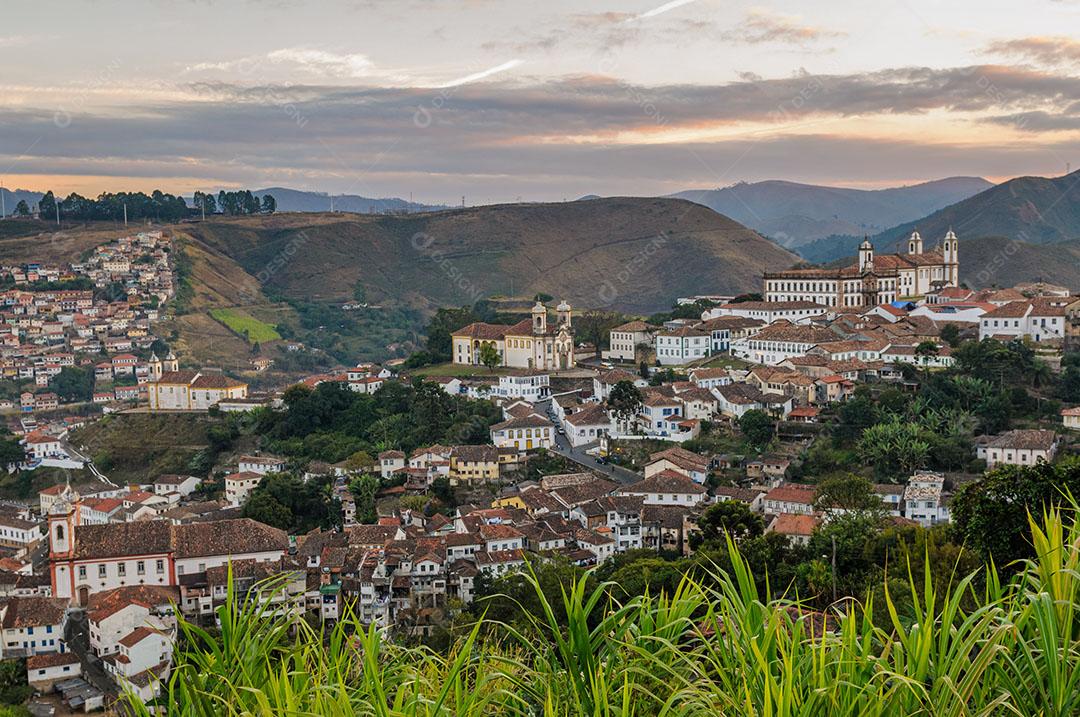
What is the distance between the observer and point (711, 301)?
2947 centimetres

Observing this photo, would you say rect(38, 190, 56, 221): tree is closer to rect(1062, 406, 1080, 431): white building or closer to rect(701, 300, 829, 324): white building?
rect(701, 300, 829, 324): white building

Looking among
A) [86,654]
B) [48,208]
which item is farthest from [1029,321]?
[48,208]

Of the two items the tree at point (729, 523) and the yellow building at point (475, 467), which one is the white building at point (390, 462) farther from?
the tree at point (729, 523)

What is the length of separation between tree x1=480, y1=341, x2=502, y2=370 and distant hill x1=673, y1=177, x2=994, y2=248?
89905 mm

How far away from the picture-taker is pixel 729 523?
46.6 feet

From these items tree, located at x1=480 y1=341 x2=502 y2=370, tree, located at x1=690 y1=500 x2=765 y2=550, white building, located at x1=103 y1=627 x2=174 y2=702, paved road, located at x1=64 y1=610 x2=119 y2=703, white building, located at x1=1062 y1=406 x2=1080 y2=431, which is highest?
tree, located at x1=480 y1=341 x2=502 y2=370

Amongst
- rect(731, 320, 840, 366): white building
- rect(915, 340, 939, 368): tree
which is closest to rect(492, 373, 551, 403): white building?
rect(731, 320, 840, 366): white building

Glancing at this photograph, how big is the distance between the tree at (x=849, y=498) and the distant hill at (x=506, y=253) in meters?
33.2

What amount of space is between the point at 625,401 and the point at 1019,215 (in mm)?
56460

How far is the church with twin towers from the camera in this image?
1086 inches

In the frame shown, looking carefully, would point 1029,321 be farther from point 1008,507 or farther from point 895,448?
point 1008,507

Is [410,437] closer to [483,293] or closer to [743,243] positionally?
[483,293]

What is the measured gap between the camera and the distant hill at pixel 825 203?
392 ft

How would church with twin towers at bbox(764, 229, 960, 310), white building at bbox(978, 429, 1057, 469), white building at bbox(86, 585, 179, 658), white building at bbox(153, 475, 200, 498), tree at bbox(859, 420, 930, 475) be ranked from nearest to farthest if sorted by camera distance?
1. white building at bbox(86, 585, 179, 658)
2. white building at bbox(978, 429, 1057, 469)
3. tree at bbox(859, 420, 930, 475)
4. white building at bbox(153, 475, 200, 498)
5. church with twin towers at bbox(764, 229, 960, 310)
